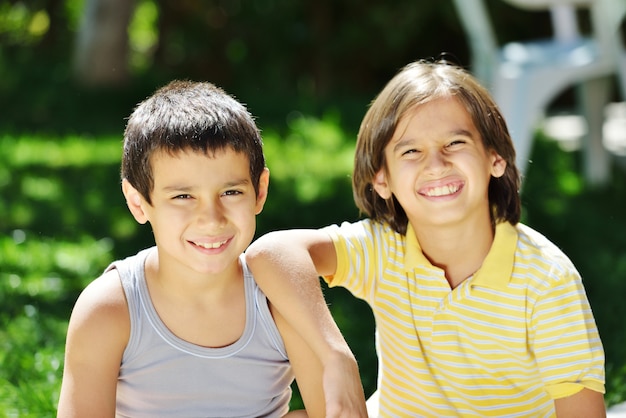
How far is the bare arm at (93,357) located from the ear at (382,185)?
2.29 feet

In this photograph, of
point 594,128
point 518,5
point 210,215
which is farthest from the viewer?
point 594,128

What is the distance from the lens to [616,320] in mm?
3270

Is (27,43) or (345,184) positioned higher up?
(27,43)

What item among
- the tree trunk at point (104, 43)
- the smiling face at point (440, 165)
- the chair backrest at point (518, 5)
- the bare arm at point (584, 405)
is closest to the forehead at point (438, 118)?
the smiling face at point (440, 165)

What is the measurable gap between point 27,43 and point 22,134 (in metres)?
5.20

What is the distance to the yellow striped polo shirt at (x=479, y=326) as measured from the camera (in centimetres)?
206

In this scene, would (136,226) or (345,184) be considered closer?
(136,226)

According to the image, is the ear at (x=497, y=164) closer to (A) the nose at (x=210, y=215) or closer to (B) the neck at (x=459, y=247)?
(B) the neck at (x=459, y=247)

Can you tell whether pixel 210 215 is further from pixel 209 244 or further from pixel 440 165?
pixel 440 165

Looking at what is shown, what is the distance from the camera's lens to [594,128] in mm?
5418

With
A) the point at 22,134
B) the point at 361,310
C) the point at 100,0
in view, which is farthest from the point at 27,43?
the point at 361,310

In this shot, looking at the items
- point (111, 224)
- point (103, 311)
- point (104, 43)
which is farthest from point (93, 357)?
point (104, 43)

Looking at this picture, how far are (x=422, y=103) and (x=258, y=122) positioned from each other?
4.80 meters

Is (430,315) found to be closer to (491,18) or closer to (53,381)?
(53,381)
